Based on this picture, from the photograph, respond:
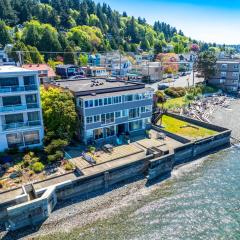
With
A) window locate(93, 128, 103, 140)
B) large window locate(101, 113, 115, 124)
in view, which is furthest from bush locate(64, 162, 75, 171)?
large window locate(101, 113, 115, 124)

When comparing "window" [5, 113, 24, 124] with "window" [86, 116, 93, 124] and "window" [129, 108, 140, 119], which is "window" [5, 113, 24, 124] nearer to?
"window" [86, 116, 93, 124]

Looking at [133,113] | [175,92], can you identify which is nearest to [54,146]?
[133,113]

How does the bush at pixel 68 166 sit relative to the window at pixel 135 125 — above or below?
below

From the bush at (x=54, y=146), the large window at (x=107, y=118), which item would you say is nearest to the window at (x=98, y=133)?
the large window at (x=107, y=118)

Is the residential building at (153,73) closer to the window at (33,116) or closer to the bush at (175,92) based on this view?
the bush at (175,92)

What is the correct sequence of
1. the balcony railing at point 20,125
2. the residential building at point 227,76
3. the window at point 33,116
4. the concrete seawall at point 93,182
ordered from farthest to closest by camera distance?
1. the residential building at point 227,76
2. the window at point 33,116
3. the balcony railing at point 20,125
4. the concrete seawall at point 93,182

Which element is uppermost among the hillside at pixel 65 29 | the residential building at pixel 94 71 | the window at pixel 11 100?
the hillside at pixel 65 29
